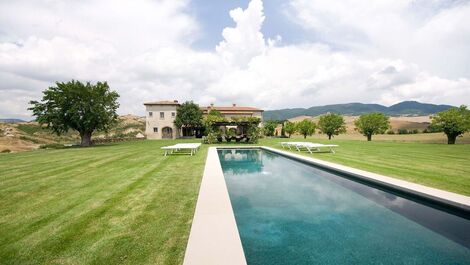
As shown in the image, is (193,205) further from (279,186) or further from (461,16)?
(461,16)

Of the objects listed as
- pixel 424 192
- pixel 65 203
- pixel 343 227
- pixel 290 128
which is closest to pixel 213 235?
pixel 343 227

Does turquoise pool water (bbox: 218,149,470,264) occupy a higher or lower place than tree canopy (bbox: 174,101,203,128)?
lower

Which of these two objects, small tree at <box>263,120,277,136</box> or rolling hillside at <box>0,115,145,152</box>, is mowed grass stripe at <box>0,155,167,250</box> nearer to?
rolling hillside at <box>0,115,145,152</box>

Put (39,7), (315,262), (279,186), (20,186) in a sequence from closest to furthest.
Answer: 1. (315,262)
2. (20,186)
3. (279,186)
4. (39,7)

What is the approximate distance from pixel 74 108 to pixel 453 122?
4743 centimetres

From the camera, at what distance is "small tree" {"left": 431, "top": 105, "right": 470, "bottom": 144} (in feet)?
97.1

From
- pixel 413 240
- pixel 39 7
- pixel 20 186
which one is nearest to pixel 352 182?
pixel 413 240

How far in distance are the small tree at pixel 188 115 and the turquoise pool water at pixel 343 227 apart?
35.0 meters

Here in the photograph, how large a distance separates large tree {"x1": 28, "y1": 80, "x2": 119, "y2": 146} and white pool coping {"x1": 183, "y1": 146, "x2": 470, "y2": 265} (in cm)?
2282

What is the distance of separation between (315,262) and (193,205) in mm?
2680

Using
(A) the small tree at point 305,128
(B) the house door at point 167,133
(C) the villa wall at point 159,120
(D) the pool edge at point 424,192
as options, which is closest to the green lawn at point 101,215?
(D) the pool edge at point 424,192

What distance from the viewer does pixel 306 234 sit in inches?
168

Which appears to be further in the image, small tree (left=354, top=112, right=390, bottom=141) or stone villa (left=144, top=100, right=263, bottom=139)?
stone villa (left=144, top=100, right=263, bottom=139)

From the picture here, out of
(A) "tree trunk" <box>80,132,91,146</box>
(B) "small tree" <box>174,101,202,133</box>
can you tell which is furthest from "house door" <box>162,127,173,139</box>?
(A) "tree trunk" <box>80,132,91,146</box>
